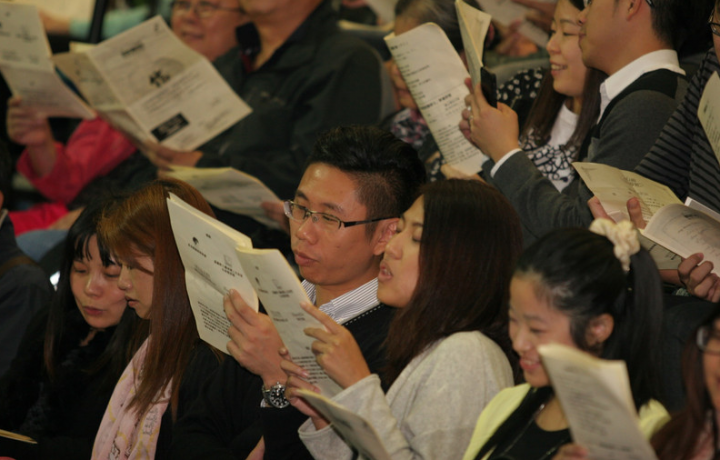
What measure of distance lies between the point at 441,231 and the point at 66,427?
4.79ft

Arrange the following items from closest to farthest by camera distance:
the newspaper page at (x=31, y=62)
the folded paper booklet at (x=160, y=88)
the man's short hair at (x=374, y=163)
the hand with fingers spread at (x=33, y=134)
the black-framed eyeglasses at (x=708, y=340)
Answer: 1. the black-framed eyeglasses at (x=708, y=340)
2. the man's short hair at (x=374, y=163)
3. the folded paper booklet at (x=160, y=88)
4. the newspaper page at (x=31, y=62)
5. the hand with fingers spread at (x=33, y=134)

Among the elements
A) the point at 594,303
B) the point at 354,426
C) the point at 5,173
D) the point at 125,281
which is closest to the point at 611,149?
the point at 594,303

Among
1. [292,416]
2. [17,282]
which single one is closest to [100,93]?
[17,282]

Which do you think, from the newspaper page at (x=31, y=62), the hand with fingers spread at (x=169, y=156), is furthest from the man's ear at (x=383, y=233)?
the newspaper page at (x=31, y=62)

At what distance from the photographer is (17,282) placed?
331 centimetres

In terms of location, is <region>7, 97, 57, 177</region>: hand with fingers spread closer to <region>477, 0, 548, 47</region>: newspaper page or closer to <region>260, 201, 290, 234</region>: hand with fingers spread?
<region>260, 201, 290, 234</region>: hand with fingers spread

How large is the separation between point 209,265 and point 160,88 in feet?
6.13

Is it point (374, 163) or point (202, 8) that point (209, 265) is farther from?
point (202, 8)

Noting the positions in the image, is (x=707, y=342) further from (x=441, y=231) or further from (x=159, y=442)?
(x=159, y=442)

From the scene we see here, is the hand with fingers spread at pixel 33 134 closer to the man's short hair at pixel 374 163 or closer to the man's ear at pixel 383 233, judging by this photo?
the man's short hair at pixel 374 163

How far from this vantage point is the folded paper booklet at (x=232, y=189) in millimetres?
3229

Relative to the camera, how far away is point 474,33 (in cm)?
256

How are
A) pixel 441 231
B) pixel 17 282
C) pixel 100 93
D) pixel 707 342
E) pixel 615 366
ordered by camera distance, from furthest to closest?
1. pixel 100 93
2. pixel 17 282
3. pixel 441 231
4. pixel 707 342
5. pixel 615 366

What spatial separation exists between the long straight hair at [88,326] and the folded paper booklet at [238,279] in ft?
2.20
